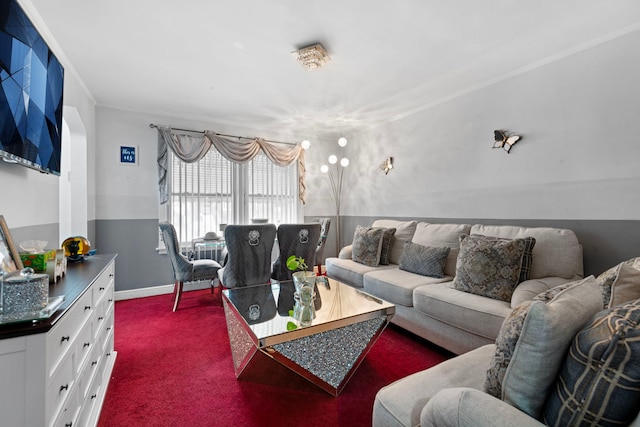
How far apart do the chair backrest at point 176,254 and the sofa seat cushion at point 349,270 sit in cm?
167

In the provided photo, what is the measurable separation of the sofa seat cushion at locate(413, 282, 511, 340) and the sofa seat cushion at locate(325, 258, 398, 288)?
78 cm

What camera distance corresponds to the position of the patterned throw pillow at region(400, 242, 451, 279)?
2801 mm

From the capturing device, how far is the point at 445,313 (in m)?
2.20

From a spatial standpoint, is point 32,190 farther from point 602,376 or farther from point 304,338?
point 602,376

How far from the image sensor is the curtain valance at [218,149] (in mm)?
3861

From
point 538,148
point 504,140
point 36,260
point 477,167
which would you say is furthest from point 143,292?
point 538,148

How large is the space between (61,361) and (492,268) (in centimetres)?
257

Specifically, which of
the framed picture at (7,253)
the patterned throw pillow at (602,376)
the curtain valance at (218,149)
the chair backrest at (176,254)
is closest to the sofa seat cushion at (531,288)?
the patterned throw pillow at (602,376)

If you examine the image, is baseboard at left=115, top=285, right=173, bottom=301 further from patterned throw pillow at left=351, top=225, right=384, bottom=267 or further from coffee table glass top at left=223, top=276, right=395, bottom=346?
patterned throw pillow at left=351, top=225, right=384, bottom=267

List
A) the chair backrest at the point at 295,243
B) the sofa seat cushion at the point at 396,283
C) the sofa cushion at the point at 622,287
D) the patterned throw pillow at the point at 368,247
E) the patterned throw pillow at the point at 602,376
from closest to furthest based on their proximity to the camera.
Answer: the patterned throw pillow at the point at 602,376, the sofa cushion at the point at 622,287, the sofa seat cushion at the point at 396,283, the chair backrest at the point at 295,243, the patterned throw pillow at the point at 368,247

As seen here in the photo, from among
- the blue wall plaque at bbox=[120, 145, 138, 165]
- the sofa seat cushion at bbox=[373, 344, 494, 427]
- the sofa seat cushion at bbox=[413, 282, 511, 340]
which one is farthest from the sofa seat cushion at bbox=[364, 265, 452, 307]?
the blue wall plaque at bbox=[120, 145, 138, 165]

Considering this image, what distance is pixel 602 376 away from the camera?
70 cm

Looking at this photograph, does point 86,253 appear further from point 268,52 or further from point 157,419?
point 268,52

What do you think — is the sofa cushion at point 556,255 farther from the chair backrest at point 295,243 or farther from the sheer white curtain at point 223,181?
the sheer white curtain at point 223,181
